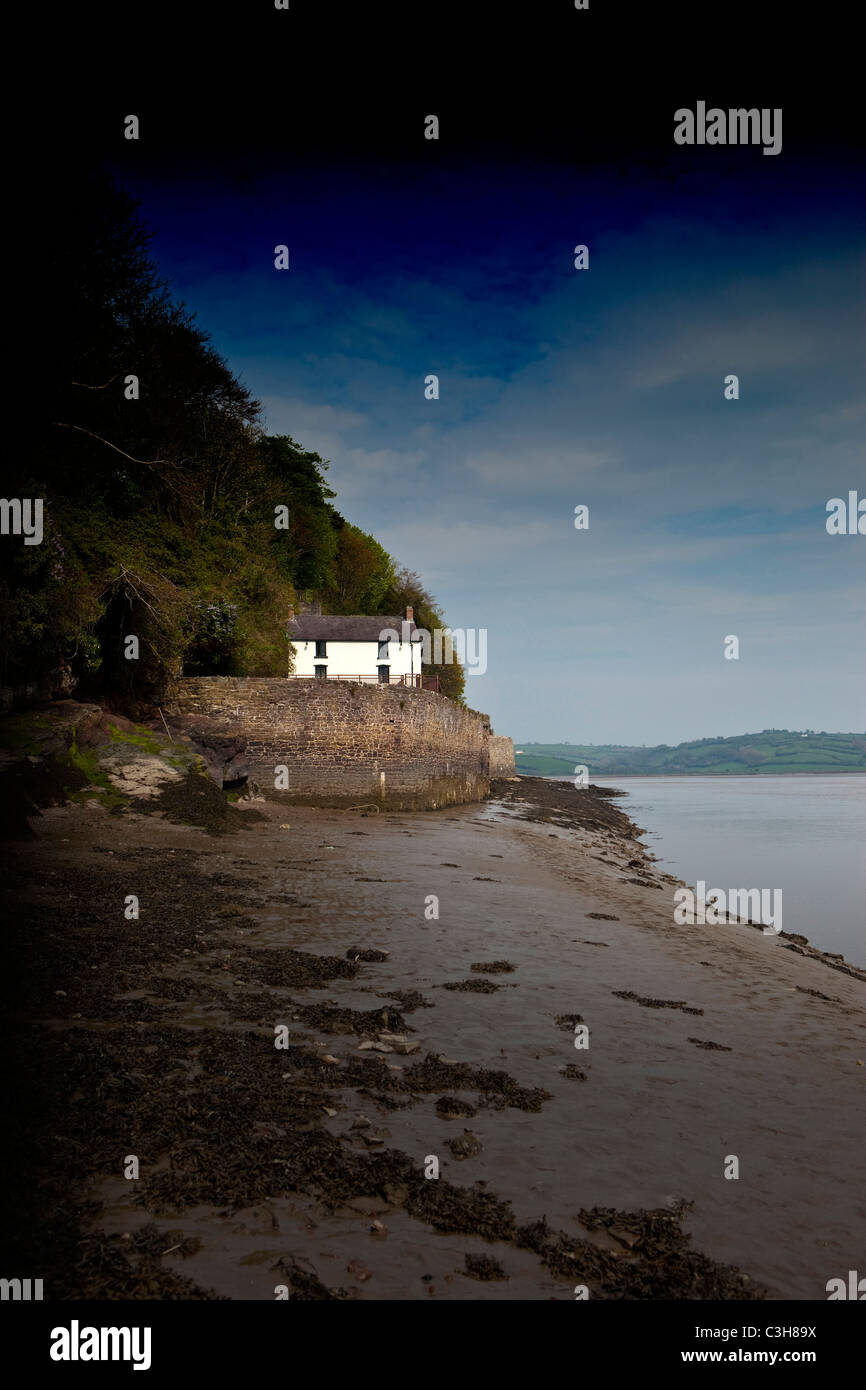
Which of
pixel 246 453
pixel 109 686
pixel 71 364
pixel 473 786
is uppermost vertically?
pixel 246 453

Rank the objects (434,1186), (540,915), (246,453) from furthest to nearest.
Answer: (246,453) → (540,915) → (434,1186)

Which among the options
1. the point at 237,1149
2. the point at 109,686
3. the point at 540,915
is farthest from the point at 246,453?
the point at 237,1149

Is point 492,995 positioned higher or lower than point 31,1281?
lower

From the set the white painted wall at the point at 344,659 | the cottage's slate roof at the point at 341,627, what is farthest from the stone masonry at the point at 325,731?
the white painted wall at the point at 344,659

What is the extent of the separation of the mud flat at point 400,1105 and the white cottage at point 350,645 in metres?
44.8

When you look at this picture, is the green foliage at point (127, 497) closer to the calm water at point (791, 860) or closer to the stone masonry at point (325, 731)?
the stone masonry at point (325, 731)

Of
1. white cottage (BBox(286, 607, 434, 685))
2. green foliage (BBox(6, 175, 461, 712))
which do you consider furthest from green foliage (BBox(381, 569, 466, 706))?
green foliage (BBox(6, 175, 461, 712))

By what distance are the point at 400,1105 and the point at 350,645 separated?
171 feet

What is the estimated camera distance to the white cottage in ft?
181

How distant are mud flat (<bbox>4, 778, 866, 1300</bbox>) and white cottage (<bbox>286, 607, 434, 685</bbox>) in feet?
147

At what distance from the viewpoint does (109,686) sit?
2311cm
